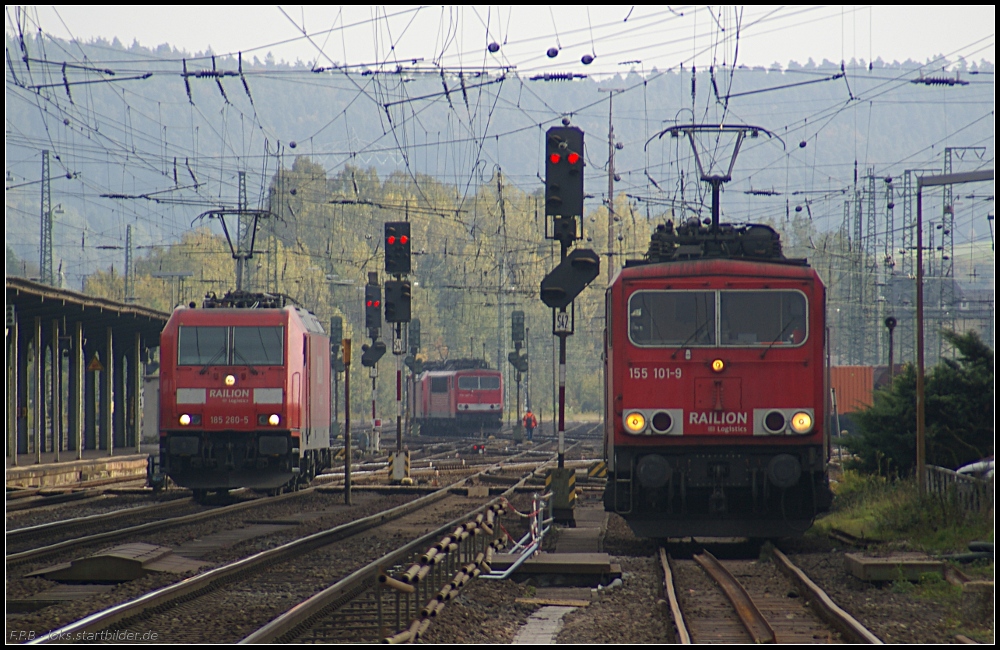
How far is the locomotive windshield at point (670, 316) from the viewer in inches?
520

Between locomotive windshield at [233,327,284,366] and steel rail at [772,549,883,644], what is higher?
locomotive windshield at [233,327,284,366]

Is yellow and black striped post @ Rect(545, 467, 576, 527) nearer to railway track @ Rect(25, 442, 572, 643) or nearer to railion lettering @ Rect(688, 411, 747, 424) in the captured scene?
railway track @ Rect(25, 442, 572, 643)

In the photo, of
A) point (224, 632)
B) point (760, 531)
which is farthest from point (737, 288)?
point (224, 632)

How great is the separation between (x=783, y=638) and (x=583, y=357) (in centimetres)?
8474

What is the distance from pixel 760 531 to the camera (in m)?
13.1

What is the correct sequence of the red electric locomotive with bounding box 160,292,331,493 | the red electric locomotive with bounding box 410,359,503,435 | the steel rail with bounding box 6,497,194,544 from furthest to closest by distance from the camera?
1. the red electric locomotive with bounding box 410,359,503,435
2. the red electric locomotive with bounding box 160,292,331,493
3. the steel rail with bounding box 6,497,194,544

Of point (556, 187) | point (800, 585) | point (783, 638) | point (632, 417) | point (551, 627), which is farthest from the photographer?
point (556, 187)

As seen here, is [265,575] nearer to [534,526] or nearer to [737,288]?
[534,526]

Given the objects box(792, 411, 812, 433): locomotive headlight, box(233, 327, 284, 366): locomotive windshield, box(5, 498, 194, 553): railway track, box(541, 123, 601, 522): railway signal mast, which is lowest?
box(5, 498, 194, 553): railway track

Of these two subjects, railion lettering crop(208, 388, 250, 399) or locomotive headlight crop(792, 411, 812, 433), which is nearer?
locomotive headlight crop(792, 411, 812, 433)

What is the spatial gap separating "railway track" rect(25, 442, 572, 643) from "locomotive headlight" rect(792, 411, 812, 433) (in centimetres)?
507

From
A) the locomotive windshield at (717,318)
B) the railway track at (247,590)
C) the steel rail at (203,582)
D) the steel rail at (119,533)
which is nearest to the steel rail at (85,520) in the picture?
the steel rail at (119,533)

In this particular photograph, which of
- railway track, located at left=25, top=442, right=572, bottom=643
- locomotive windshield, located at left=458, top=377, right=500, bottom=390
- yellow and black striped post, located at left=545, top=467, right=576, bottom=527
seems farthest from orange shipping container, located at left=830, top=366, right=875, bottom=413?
railway track, located at left=25, top=442, right=572, bottom=643

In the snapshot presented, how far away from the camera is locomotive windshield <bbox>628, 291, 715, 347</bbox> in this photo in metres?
13.2
